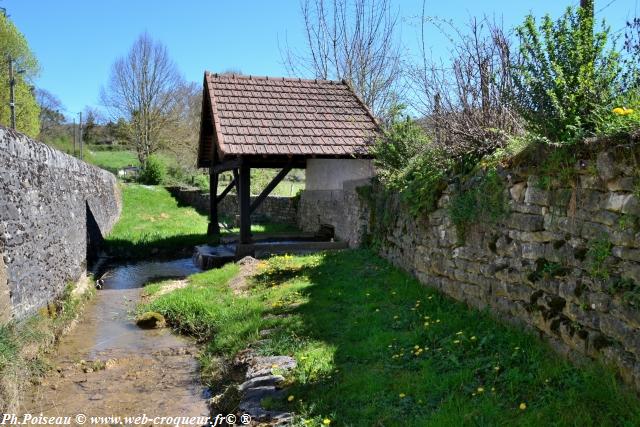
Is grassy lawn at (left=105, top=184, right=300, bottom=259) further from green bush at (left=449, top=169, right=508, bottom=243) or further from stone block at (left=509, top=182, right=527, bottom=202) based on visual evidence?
stone block at (left=509, top=182, right=527, bottom=202)

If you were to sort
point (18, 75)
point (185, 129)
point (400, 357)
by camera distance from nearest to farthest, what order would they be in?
point (400, 357) < point (18, 75) < point (185, 129)

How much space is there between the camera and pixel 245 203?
1124 cm

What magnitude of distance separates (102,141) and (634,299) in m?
55.6

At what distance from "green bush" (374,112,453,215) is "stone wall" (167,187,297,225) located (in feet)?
26.3

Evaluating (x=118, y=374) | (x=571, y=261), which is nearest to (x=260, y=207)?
(x=118, y=374)

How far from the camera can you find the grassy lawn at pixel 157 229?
14.5 meters

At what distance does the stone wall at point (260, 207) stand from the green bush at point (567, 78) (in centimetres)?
1271

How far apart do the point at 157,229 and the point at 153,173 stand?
1537 centimetres

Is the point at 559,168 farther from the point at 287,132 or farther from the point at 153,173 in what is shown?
the point at 153,173

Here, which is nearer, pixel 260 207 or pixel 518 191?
pixel 518 191

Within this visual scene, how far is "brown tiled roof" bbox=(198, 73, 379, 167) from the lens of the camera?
436 inches

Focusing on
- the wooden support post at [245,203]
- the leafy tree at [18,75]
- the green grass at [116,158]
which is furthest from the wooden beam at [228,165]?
the green grass at [116,158]

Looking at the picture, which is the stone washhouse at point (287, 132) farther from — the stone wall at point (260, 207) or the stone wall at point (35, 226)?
the stone wall at point (260, 207)

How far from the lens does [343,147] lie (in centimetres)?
1148
